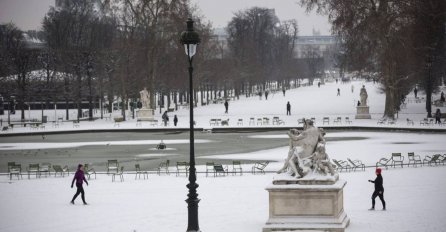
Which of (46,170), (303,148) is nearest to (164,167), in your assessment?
(46,170)

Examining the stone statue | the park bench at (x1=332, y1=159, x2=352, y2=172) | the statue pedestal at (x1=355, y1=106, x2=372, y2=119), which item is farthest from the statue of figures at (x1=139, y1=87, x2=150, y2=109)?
the stone statue

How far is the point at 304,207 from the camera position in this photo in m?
19.1

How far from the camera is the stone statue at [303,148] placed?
19.3m

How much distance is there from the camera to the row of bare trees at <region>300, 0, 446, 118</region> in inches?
2544

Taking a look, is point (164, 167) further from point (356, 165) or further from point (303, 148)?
point (303, 148)

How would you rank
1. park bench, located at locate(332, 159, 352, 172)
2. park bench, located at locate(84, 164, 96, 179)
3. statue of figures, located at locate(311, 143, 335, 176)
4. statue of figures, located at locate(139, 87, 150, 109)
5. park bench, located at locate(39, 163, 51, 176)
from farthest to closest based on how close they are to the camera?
statue of figures, located at locate(139, 87, 150, 109), park bench, located at locate(39, 163, 51, 176), park bench, located at locate(332, 159, 352, 172), park bench, located at locate(84, 164, 96, 179), statue of figures, located at locate(311, 143, 335, 176)

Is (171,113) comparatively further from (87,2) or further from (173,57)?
(87,2)

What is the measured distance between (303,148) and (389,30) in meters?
48.5

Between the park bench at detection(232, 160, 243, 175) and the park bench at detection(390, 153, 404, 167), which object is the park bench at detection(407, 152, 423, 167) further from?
the park bench at detection(232, 160, 243, 175)

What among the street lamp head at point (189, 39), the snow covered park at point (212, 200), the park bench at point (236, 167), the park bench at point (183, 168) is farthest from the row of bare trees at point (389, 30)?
the street lamp head at point (189, 39)

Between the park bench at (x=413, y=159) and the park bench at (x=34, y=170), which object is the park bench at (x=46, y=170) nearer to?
the park bench at (x=34, y=170)

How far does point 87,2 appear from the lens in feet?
374

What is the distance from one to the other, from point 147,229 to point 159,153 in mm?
22971

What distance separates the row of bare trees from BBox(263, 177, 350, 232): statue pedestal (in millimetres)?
44992
